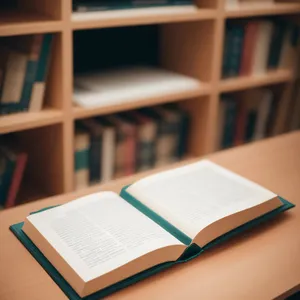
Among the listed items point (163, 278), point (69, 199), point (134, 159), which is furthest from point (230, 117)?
point (163, 278)

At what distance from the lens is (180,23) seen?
1.99 m

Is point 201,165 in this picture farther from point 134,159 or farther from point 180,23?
point 180,23

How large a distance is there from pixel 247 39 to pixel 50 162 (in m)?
0.95

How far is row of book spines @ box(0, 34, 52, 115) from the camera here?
150 cm

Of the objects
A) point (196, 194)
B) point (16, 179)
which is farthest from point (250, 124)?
point (196, 194)

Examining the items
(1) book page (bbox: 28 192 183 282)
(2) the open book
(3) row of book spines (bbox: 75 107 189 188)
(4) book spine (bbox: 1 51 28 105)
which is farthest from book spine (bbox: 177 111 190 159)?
(1) book page (bbox: 28 192 183 282)

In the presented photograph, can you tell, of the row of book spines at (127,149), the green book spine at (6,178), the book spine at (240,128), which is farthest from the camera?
the book spine at (240,128)

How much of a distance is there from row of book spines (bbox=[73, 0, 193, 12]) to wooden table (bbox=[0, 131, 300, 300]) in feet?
2.26

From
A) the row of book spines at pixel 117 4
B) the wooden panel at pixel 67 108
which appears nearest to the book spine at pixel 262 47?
the row of book spines at pixel 117 4

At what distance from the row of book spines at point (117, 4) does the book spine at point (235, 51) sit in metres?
0.30

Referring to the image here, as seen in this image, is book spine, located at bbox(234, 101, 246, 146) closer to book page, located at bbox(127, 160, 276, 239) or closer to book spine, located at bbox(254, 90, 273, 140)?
book spine, located at bbox(254, 90, 273, 140)

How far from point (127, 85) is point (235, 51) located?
518 mm

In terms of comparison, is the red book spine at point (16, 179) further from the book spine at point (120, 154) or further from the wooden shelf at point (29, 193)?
the book spine at point (120, 154)

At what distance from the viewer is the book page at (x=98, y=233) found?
85cm
